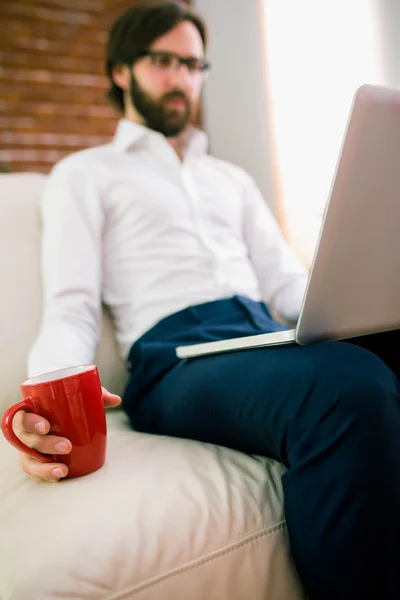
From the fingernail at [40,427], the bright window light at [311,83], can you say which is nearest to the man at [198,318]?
the fingernail at [40,427]

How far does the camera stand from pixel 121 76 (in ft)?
4.61

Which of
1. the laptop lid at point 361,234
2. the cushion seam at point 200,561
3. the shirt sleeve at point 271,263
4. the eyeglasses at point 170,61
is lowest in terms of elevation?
the cushion seam at point 200,561

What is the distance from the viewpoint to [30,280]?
1065mm

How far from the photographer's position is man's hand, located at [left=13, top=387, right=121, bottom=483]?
612 millimetres

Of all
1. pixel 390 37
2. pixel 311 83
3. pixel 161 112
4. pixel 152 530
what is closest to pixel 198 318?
pixel 152 530

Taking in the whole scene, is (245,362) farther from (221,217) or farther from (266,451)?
(221,217)

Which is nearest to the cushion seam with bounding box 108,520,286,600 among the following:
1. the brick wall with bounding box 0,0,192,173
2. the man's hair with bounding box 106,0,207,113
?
the man's hair with bounding box 106,0,207,113

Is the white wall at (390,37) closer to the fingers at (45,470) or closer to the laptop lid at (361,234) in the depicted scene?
the laptop lid at (361,234)

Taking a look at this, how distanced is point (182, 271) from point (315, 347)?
0.45 metres

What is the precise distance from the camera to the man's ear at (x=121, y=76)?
1.37m

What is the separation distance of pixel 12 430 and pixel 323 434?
345 millimetres

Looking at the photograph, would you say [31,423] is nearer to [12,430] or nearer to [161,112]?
[12,430]

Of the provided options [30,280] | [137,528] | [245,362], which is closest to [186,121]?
[30,280]

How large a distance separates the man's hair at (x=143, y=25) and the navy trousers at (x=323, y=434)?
0.87 meters
